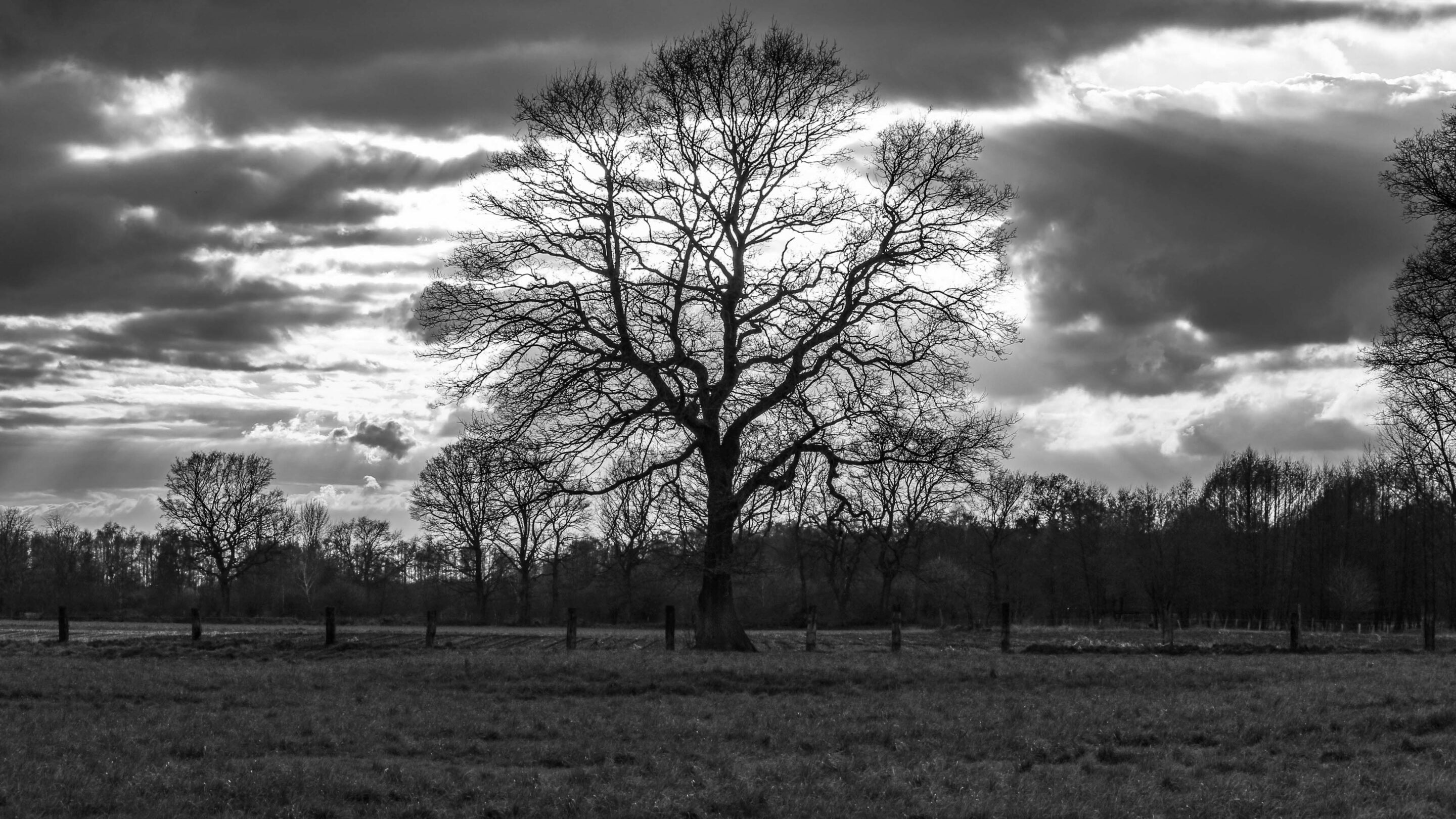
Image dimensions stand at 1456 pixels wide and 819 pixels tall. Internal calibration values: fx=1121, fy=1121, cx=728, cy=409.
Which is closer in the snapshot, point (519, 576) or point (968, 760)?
point (968, 760)

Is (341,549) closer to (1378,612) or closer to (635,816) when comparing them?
(1378,612)

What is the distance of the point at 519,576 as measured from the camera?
8500 centimetres

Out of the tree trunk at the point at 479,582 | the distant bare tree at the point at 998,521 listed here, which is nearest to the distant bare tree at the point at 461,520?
the tree trunk at the point at 479,582

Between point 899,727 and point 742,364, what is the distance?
1508 centimetres

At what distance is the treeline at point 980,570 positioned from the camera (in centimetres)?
7912

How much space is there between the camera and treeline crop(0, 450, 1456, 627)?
79.1 meters

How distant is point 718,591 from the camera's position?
99.1 feet

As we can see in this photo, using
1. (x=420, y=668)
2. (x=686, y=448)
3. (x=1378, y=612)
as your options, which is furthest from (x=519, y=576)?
Result: (x=1378, y=612)

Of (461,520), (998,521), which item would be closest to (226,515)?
(461,520)

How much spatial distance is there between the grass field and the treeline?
139 feet

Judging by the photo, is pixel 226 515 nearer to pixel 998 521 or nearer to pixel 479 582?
pixel 479 582

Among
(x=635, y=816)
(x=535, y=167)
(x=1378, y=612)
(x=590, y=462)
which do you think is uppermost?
(x=535, y=167)

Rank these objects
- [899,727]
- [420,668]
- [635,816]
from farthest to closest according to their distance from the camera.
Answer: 1. [420,668]
2. [899,727]
3. [635,816]

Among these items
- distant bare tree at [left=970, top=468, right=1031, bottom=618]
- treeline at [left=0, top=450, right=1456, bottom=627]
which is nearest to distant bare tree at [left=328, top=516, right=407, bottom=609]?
treeline at [left=0, top=450, right=1456, bottom=627]
